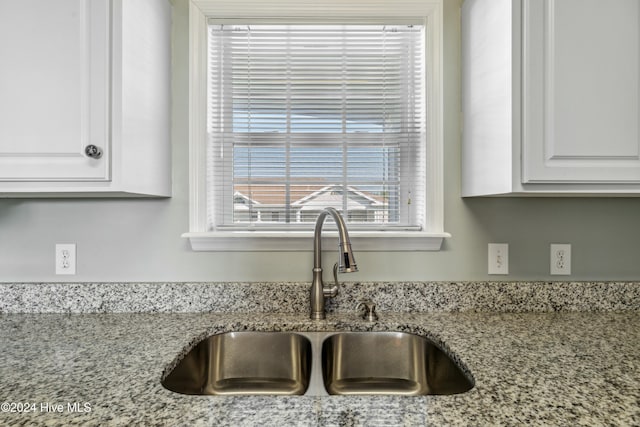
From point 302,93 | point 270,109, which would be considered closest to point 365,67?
point 302,93

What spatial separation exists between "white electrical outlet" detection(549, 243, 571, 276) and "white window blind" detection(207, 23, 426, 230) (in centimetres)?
49

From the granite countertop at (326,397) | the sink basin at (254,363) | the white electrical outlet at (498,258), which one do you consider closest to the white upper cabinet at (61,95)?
the granite countertop at (326,397)

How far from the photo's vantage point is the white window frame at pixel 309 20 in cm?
132

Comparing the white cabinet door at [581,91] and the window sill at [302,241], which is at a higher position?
the white cabinet door at [581,91]

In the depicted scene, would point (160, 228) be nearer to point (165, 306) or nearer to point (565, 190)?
point (165, 306)

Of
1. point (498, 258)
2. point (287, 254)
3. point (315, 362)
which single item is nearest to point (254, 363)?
point (315, 362)

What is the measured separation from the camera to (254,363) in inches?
45.6

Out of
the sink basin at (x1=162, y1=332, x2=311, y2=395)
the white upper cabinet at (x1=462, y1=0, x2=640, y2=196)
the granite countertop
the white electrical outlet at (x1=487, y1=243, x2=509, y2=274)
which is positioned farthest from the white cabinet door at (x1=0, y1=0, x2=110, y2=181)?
the white electrical outlet at (x1=487, y1=243, x2=509, y2=274)

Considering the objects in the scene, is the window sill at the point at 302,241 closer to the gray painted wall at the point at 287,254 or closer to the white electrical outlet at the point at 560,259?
the gray painted wall at the point at 287,254

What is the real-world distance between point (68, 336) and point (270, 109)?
3.17ft

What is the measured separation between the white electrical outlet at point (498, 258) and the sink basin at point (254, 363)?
0.72 meters

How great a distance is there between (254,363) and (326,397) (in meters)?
0.53

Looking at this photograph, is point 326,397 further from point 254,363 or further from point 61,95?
point 61,95

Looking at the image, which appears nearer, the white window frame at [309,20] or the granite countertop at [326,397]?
the granite countertop at [326,397]
